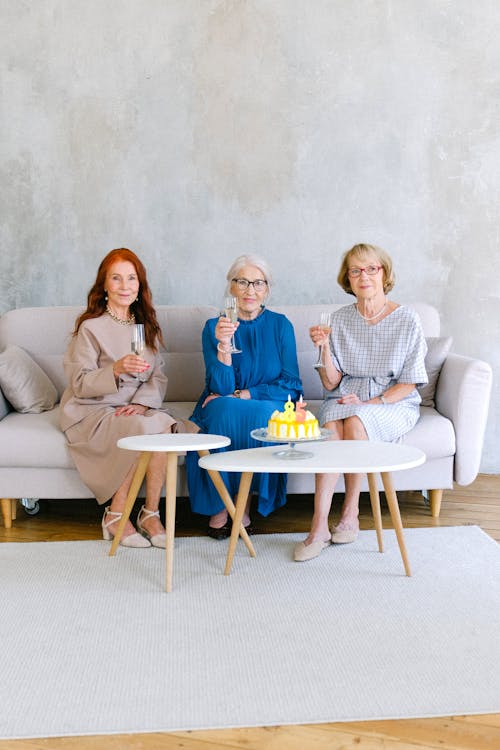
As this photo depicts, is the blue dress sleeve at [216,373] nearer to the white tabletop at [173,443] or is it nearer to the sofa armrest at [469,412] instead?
the white tabletop at [173,443]

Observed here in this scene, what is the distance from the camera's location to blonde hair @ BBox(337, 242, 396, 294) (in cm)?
315

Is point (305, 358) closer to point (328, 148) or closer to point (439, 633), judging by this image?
point (328, 148)

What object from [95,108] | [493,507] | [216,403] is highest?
[95,108]

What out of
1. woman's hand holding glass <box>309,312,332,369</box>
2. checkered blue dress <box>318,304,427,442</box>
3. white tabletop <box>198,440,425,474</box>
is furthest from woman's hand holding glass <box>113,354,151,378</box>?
checkered blue dress <box>318,304,427,442</box>

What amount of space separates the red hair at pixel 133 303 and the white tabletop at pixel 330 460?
0.93 m

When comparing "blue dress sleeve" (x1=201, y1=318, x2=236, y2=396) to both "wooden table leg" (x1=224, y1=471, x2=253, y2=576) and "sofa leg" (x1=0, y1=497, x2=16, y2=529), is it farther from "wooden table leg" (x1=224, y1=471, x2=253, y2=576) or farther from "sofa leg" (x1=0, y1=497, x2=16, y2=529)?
"sofa leg" (x1=0, y1=497, x2=16, y2=529)

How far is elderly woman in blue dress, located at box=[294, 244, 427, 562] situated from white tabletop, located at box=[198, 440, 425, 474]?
0.35 metres

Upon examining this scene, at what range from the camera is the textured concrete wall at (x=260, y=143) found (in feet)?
13.1

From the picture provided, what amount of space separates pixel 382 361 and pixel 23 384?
1.57 metres

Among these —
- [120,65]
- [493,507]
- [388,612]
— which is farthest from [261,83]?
[388,612]

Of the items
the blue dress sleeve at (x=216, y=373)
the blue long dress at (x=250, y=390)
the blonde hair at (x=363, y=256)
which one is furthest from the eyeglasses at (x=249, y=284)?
the blonde hair at (x=363, y=256)

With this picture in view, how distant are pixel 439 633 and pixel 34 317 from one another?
96.8 inches

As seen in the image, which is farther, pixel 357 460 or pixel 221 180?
pixel 221 180

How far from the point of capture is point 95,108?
408cm
